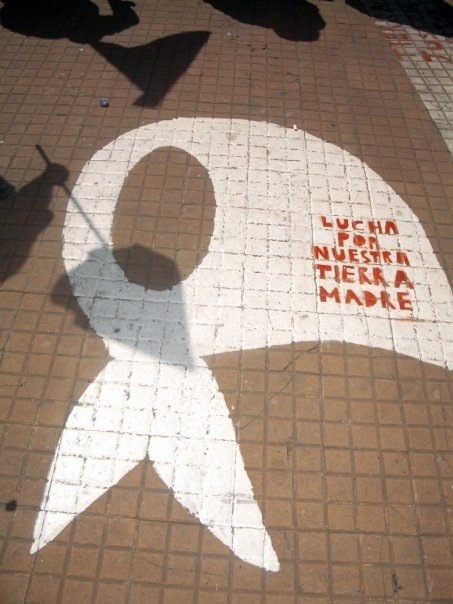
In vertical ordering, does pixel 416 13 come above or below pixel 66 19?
above

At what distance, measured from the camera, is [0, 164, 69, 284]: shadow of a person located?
490 cm

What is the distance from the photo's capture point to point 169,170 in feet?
18.7

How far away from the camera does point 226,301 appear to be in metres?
4.66

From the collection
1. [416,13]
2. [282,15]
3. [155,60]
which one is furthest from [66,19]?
[416,13]

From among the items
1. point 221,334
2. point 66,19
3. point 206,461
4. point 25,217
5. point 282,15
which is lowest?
point 206,461

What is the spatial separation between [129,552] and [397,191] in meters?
4.98

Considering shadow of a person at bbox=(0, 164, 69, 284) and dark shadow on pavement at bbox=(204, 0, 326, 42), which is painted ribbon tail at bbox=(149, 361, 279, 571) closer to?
shadow of a person at bbox=(0, 164, 69, 284)

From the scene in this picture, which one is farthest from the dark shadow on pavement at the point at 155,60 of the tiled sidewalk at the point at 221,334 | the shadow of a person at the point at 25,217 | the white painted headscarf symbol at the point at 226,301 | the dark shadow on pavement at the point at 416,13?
the dark shadow on pavement at the point at 416,13

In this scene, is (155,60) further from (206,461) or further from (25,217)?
(206,461)

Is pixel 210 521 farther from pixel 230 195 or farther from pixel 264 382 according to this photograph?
pixel 230 195

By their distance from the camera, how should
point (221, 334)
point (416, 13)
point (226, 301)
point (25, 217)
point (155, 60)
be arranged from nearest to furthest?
point (221, 334), point (226, 301), point (25, 217), point (155, 60), point (416, 13)

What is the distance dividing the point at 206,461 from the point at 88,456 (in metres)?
1.02

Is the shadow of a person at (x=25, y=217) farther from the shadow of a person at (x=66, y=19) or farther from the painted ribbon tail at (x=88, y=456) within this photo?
the shadow of a person at (x=66, y=19)

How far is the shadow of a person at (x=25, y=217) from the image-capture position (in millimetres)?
4898
